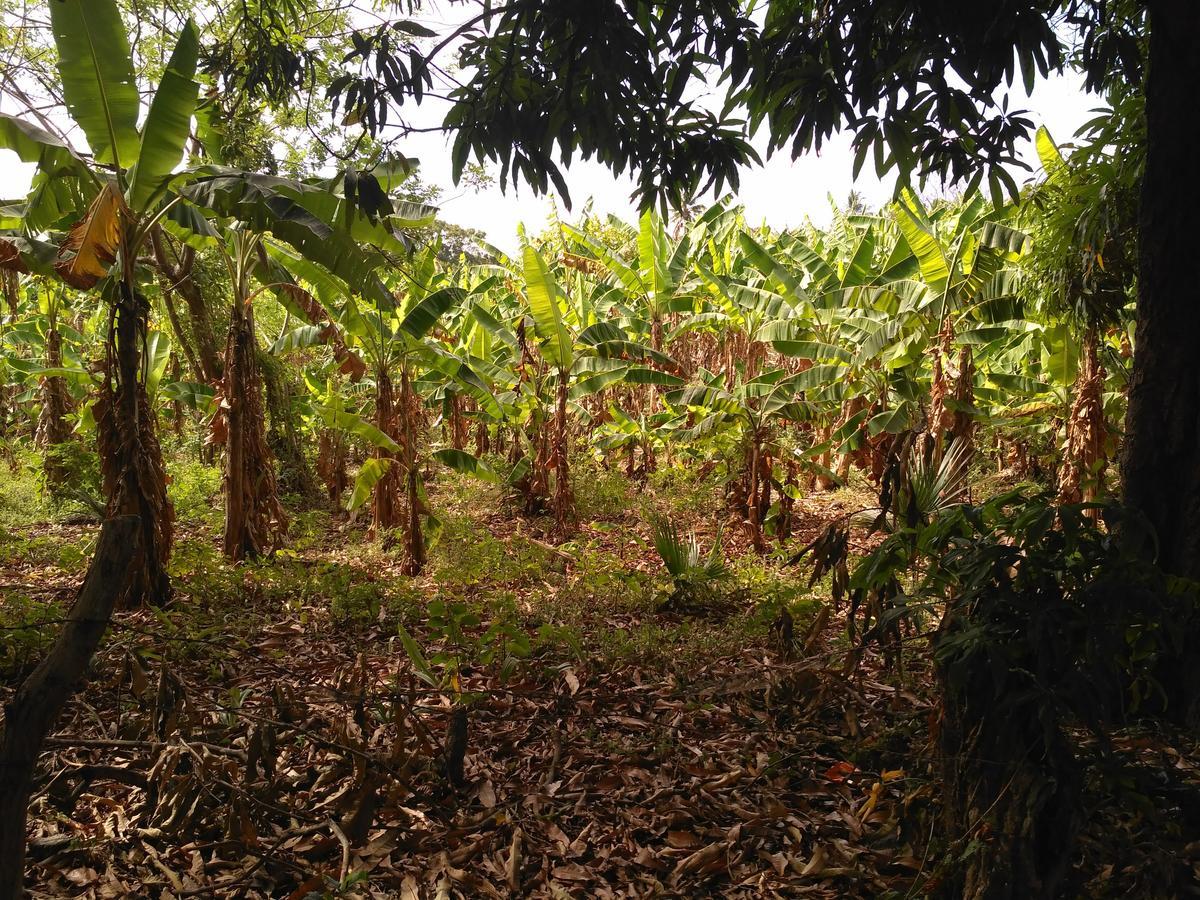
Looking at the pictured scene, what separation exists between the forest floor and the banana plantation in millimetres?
23

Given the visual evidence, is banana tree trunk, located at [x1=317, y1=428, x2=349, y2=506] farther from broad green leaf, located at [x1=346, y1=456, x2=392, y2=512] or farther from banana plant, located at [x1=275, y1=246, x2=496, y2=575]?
broad green leaf, located at [x1=346, y1=456, x2=392, y2=512]

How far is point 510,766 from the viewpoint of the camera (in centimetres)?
356

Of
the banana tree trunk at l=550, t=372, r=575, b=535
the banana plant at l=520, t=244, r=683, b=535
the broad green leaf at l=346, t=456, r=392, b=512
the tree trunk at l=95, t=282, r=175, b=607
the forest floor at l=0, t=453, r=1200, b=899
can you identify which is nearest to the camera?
the forest floor at l=0, t=453, r=1200, b=899

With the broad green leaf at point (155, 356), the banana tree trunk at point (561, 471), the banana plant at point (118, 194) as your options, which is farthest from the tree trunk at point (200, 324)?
the banana tree trunk at point (561, 471)

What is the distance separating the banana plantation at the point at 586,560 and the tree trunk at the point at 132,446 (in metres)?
0.04

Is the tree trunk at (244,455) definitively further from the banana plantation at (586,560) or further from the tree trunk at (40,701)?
the tree trunk at (40,701)

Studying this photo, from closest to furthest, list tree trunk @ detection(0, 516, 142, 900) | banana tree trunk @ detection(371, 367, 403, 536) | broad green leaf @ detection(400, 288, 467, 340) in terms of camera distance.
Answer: tree trunk @ detection(0, 516, 142, 900) → broad green leaf @ detection(400, 288, 467, 340) → banana tree trunk @ detection(371, 367, 403, 536)

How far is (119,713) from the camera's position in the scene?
12.0 feet

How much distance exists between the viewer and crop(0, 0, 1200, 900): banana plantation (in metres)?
2.35

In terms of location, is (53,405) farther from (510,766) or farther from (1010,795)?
(1010,795)

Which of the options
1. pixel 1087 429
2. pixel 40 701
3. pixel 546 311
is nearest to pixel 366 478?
pixel 546 311

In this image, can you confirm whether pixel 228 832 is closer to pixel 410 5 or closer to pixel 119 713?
pixel 119 713

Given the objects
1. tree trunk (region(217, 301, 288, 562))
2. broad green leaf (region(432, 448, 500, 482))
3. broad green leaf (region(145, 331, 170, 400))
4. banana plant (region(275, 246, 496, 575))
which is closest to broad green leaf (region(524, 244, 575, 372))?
banana plant (region(275, 246, 496, 575))

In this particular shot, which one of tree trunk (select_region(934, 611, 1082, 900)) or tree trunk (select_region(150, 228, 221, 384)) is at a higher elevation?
tree trunk (select_region(150, 228, 221, 384))
